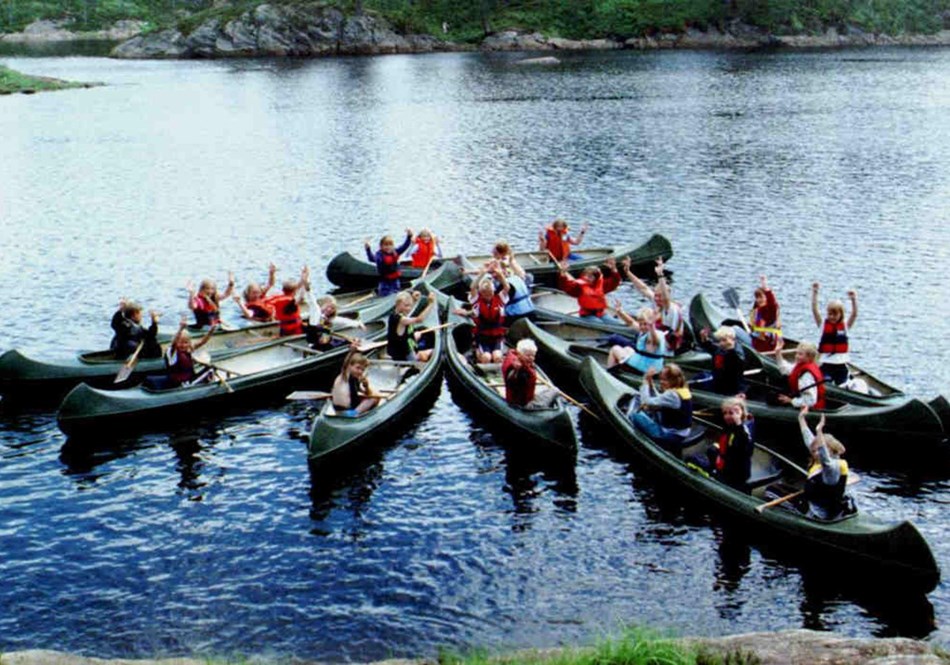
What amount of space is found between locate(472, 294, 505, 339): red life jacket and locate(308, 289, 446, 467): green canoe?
1.35m

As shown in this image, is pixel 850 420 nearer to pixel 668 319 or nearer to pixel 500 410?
pixel 668 319

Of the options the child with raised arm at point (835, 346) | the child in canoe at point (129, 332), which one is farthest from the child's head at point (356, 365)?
the child with raised arm at point (835, 346)

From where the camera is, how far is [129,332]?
26.0 m

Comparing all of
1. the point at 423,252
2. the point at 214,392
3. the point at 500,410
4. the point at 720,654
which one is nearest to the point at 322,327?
the point at 214,392

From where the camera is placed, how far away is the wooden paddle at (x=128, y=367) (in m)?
24.8

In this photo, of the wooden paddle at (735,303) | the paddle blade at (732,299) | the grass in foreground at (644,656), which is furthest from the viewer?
the paddle blade at (732,299)

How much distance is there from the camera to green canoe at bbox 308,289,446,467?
21250mm

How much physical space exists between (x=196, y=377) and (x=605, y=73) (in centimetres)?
9148

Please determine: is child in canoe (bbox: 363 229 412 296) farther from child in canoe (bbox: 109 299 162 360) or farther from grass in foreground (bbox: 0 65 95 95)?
grass in foreground (bbox: 0 65 95 95)

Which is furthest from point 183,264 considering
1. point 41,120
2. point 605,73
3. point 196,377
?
point 605,73

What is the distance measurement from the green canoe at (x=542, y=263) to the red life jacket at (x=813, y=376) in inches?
543

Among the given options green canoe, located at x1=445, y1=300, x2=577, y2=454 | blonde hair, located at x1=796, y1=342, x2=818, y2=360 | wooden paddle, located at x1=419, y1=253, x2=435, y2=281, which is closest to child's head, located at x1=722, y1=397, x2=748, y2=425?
blonde hair, located at x1=796, y1=342, x2=818, y2=360

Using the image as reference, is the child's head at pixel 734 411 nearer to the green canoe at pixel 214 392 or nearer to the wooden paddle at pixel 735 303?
the wooden paddle at pixel 735 303

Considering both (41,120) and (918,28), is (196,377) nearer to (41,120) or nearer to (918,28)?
(41,120)
